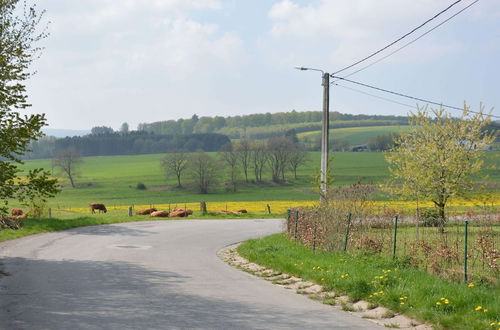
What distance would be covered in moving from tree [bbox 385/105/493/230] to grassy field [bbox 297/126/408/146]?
393 feet

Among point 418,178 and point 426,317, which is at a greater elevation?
point 418,178

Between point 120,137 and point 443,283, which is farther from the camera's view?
point 120,137

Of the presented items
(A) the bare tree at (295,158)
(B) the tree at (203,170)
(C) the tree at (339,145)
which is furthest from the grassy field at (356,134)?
(B) the tree at (203,170)

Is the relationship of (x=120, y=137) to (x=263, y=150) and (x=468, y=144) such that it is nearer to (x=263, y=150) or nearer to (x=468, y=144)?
(x=263, y=150)

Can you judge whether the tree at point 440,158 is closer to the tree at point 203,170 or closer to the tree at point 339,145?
the tree at point 203,170

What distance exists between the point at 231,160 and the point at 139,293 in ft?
321

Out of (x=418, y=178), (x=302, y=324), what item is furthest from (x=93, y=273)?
(x=418, y=178)

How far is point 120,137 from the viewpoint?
18388 centimetres

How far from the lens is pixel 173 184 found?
10525cm

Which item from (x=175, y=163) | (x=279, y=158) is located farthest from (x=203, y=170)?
(x=279, y=158)

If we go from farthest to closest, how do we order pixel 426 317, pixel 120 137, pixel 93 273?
pixel 120 137
pixel 93 273
pixel 426 317

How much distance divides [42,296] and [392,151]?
95.8 ft

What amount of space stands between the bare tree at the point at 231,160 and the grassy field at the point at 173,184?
187 cm

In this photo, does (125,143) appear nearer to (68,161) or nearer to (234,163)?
(68,161)
